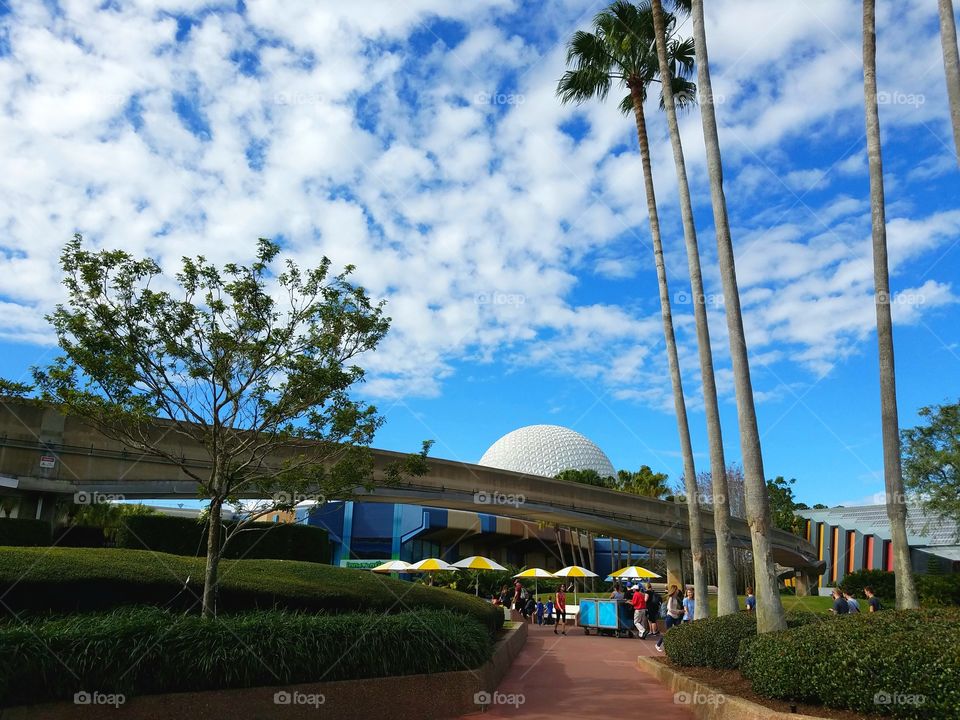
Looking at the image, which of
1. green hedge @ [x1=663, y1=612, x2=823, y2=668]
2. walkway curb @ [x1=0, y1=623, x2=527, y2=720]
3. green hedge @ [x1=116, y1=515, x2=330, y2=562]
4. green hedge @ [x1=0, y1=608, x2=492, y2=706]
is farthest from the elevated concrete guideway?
green hedge @ [x1=663, y1=612, x2=823, y2=668]

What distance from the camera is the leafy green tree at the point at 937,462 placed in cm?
2833

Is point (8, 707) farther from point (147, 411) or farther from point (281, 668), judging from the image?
point (147, 411)

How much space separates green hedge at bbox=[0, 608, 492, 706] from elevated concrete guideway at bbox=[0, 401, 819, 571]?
6.02 m

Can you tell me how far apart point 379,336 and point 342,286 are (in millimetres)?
1117

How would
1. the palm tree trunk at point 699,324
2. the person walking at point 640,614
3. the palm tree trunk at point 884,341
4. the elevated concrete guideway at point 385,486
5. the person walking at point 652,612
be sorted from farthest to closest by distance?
the person walking at point 652,612, the person walking at point 640,614, the elevated concrete guideway at point 385,486, the palm tree trunk at point 699,324, the palm tree trunk at point 884,341

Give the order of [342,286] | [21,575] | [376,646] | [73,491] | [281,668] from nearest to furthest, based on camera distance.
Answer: [281,668] < [376,646] < [21,575] < [342,286] < [73,491]

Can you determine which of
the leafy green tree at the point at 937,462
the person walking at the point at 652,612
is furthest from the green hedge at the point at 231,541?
the leafy green tree at the point at 937,462

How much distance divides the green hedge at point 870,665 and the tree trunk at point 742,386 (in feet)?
3.91

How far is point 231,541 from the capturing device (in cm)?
1969

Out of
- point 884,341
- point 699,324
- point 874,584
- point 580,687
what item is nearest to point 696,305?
point 699,324

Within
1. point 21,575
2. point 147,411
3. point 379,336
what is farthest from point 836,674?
point 21,575

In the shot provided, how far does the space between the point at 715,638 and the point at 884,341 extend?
648 cm

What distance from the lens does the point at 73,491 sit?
23656 millimetres

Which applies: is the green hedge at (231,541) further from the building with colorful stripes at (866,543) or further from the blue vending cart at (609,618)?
the building with colorful stripes at (866,543)
